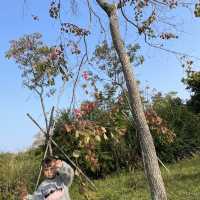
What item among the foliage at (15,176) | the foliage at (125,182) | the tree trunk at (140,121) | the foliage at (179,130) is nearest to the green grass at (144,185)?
the foliage at (125,182)

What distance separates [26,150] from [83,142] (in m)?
16.0

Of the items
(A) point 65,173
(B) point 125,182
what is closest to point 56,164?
(A) point 65,173

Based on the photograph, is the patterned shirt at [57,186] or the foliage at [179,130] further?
the foliage at [179,130]

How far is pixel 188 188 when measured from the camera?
11.8 m

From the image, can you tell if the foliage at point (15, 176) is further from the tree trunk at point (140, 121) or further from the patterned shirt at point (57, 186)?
the tree trunk at point (140, 121)

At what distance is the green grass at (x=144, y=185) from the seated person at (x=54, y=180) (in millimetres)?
3280

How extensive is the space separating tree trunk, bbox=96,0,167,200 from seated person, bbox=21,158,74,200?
886mm

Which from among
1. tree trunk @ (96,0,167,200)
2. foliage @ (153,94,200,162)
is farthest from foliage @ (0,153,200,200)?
tree trunk @ (96,0,167,200)

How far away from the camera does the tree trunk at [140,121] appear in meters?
6.96

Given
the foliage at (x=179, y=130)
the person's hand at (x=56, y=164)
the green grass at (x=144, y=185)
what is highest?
the foliage at (x=179, y=130)

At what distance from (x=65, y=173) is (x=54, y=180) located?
0.17 m

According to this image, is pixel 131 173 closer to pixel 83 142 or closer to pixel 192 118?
pixel 192 118

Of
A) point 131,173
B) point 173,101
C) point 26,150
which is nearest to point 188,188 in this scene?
point 131,173

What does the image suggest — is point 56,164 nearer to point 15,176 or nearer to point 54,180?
point 54,180
